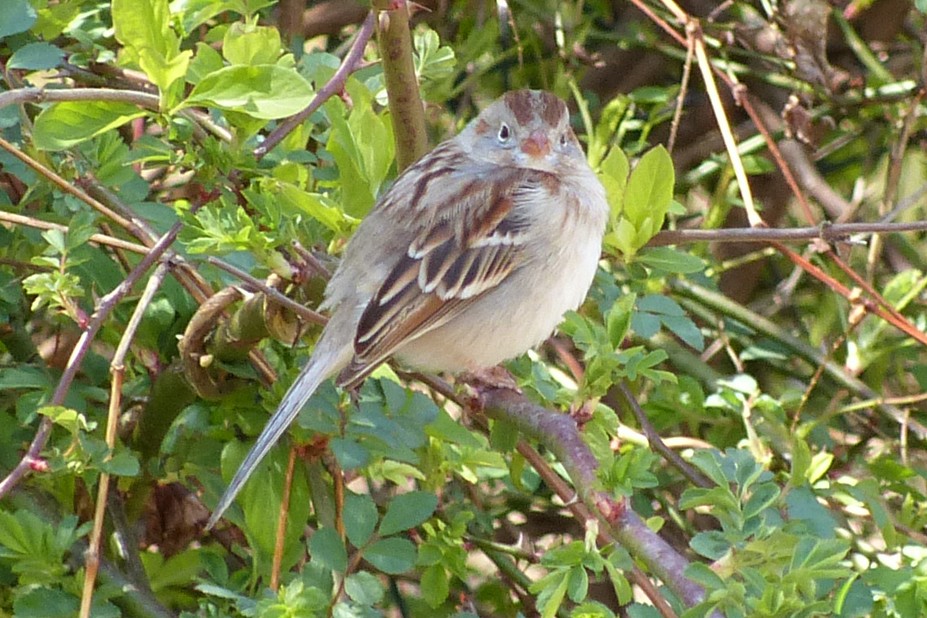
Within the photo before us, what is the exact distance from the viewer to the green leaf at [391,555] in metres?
1.67

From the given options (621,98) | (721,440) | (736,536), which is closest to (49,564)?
(736,536)

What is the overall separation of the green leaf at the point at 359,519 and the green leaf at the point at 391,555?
2 cm

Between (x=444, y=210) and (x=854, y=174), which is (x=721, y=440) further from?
(x=854, y=174)

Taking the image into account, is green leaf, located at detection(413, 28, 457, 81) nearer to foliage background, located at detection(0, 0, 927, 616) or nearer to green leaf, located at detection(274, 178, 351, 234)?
foliage background, located at detection(0, 0, 927, 616)

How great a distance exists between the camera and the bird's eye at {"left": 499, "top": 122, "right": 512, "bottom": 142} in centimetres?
253

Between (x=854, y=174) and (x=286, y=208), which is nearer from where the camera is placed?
(x=286, y=208)

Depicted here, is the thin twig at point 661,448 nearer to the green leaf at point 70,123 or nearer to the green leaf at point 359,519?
the green leaf at point 359,519

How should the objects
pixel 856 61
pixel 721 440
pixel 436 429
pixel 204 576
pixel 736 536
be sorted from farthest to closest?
pixel 856 61 → pixel 721 440 → pixel 204 576 → pixel 436 429 → pixel 736 536

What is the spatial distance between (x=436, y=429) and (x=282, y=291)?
30 centimetres

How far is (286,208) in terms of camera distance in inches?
73.1

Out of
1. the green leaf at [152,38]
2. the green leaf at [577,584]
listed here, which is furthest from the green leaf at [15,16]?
the green leaf at [577,584]

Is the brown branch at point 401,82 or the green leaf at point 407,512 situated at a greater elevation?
the brown branch at point 401,82

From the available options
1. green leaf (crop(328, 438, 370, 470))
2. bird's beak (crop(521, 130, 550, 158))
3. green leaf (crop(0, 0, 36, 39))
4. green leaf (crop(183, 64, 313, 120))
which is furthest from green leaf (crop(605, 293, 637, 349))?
green leaf (crop(0, 0, 36, 39))

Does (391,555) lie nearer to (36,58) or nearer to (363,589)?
(363,589)
